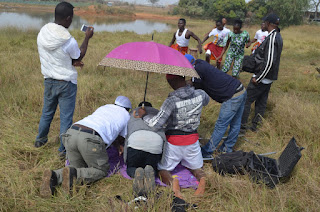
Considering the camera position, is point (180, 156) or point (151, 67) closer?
point (151, 67)

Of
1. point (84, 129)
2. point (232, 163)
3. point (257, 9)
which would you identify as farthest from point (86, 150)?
point (257, 9)

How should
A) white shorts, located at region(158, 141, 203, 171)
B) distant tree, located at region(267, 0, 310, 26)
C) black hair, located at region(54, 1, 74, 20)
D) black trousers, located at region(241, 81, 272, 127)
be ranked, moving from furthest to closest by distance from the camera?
1. distant tree, located at region(267, 0, 310, 26)
2. black trousers, located at region(241, 81, 272, 127)
3. white shorts, located at region(158, 141, 203, 171)
4. black hair, located at region(54, 1, 74, 20)

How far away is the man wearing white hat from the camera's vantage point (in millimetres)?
2375

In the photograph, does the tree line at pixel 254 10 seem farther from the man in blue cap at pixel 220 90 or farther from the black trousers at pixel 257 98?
the man in blue cap at pixel 220 90

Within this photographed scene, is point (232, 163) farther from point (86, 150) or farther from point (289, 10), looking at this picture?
point (289, 10)

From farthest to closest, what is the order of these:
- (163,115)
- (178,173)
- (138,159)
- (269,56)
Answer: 1. (269,56)
2. (178,173)
3. (138,159)
4. (163,115)

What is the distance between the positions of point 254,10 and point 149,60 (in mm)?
50989

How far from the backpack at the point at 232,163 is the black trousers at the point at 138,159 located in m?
0.75

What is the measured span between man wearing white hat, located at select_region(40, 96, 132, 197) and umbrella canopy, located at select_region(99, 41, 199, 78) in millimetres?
616

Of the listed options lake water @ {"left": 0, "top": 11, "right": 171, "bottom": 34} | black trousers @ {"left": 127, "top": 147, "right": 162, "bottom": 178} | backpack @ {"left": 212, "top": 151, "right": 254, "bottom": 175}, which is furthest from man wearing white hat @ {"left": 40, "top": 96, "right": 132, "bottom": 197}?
lake water @ {"left": 0, "top": 11, "right": 171, "bottom": 34}

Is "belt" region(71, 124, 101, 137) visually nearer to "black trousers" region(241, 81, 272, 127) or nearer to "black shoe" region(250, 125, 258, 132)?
"black trousers" region(241, 81, 272, 127)

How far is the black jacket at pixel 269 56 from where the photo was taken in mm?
3709

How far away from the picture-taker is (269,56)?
3.75m

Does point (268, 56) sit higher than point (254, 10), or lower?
lower
